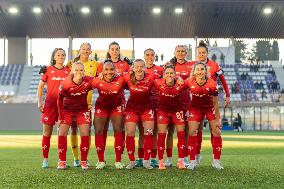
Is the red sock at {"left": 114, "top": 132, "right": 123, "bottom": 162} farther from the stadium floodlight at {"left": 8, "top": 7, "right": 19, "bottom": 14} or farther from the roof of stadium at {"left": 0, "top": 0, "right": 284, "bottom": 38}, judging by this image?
the stadium floodlight at {"left": 8, "top": 7, "right": 19, "bottom": 14}

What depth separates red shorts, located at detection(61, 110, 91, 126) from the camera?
10.0 m

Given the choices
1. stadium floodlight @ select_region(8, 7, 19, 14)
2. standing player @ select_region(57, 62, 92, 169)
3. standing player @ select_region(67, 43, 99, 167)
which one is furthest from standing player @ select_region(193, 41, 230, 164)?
stadium floodlight @ select_region(8, 7, 19, 14)

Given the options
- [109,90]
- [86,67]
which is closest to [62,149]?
[109,90]

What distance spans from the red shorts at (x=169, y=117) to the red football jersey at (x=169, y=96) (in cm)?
6

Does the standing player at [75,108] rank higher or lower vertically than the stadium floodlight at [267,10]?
lower

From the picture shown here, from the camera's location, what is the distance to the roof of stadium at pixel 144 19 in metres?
39.9

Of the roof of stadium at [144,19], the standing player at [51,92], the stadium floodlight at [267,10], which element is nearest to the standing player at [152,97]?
the standing player at [51,92]

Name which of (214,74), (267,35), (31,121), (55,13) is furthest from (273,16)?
(214,74)

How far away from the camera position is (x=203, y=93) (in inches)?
394

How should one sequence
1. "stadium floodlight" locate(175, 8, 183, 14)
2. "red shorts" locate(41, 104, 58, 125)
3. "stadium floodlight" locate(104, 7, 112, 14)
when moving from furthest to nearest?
1. "stadium floodlight" locate(104, 7, 112, 14)
2. "stadium floodlight" locate(175, 8, 183, 14)
3. "red shorts" locate(41, 104, 58, 125)

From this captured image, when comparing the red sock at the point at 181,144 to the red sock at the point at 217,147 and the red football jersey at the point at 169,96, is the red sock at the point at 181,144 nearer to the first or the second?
the red football jersey at the point at 169,96

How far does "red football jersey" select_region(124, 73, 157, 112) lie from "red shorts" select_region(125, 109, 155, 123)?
7 centimetres

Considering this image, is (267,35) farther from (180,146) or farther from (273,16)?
(180,146)

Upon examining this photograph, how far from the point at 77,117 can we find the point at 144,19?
33.4m
